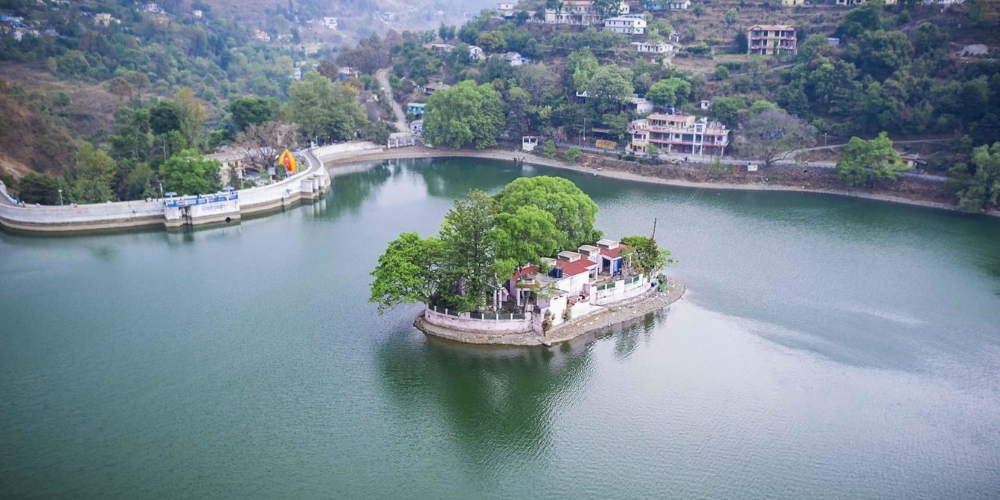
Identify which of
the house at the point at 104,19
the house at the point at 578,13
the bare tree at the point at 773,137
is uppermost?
the house at the point at 104,19

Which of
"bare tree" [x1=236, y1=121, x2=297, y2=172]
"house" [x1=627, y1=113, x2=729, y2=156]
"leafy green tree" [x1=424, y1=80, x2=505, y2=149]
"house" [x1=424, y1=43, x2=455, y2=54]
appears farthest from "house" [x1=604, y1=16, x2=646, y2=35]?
"bare tree" [x1=236, y1=121, x2=297, y2=172]

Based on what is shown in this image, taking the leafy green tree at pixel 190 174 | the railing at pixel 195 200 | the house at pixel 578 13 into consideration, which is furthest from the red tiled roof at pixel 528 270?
the house at pixel 578 13

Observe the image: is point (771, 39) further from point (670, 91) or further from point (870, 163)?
point (870, 163)

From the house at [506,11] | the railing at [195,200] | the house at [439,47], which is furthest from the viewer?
the house at [506,11]

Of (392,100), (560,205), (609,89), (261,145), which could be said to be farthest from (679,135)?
(392,100)

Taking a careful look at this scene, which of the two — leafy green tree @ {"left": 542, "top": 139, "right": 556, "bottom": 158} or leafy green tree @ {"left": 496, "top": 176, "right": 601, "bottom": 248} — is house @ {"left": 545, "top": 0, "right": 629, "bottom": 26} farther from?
leafy green tree @ {"left": 496, "top": 176, "right": 601, "bottom": 248}

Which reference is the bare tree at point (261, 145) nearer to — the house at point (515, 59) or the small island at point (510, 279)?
the house at point (515, 59)
